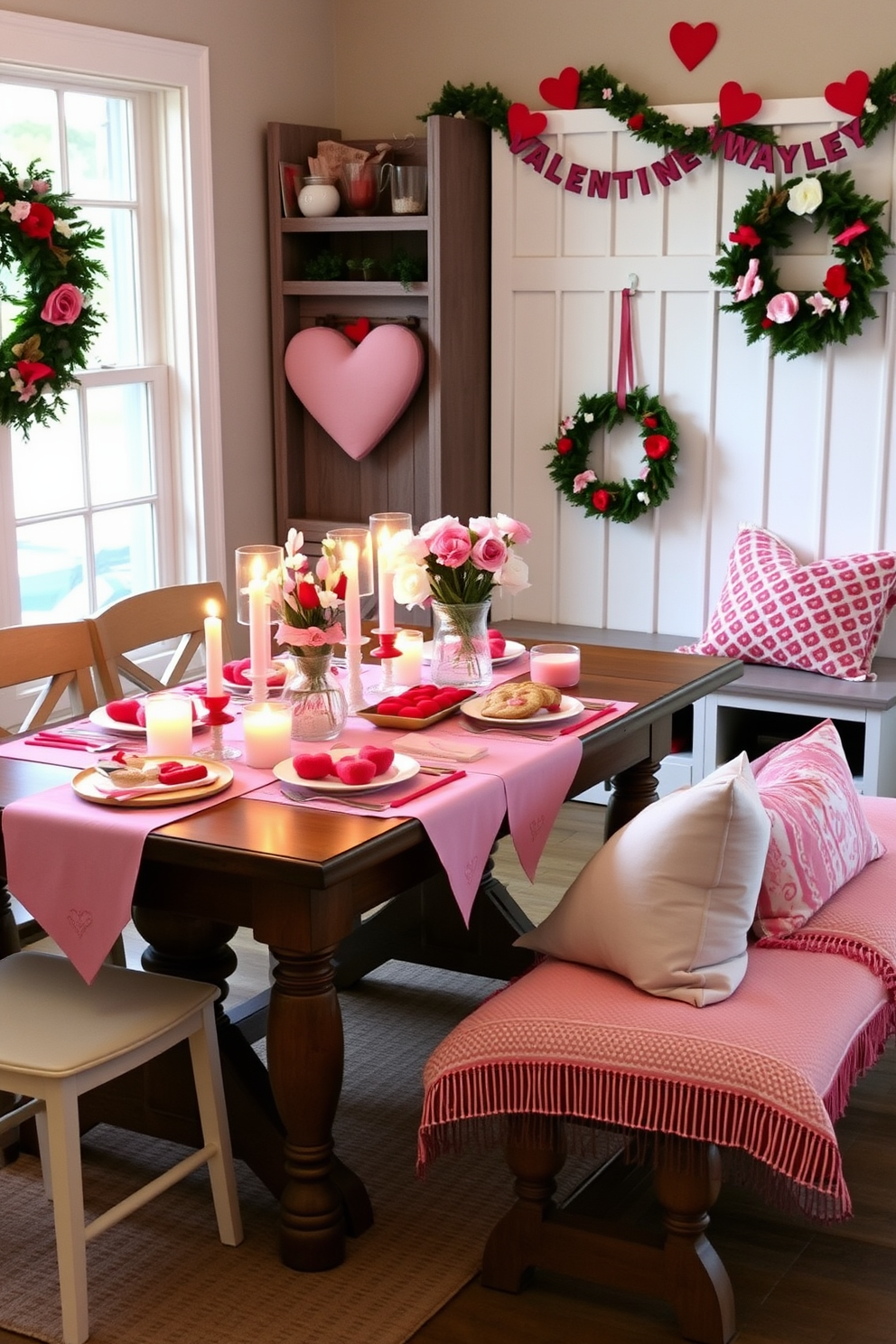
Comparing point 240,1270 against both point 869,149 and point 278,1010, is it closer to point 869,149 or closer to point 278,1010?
point 278,1010

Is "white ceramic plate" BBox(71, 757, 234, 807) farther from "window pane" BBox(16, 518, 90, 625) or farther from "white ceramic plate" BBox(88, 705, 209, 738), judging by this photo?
"window pane" BBox(16, 518, 90, 625)

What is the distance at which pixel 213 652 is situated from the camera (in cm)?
258

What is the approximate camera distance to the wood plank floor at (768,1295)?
221cm

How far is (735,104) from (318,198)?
1.26 metres

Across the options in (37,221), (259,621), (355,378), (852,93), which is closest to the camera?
(259,621)

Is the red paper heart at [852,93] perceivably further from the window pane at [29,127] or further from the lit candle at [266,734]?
the lit candle at [266,734]

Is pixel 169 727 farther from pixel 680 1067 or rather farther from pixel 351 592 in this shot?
pixel 680 1067

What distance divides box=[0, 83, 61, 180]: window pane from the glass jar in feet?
2.81

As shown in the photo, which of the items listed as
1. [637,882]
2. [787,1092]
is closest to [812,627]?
[637,882]

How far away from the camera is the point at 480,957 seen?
3367 millimetres

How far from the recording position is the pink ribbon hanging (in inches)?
183

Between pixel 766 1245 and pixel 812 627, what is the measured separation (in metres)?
2.16

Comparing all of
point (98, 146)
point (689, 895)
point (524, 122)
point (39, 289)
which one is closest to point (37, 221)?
point (39, 289)

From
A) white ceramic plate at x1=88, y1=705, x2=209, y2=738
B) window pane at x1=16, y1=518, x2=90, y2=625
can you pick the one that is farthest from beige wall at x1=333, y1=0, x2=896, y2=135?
white ceramic plate at x1=88, y1=705, x2=209, y2=738
